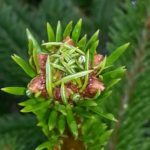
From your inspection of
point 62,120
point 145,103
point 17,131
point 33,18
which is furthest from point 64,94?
point 33,18

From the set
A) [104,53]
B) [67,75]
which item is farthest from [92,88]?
[104,53]

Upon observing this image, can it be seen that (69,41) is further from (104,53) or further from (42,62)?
(104,53)

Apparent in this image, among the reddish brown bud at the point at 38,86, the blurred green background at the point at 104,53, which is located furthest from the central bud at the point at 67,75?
the blurred green background at the point at 104,53

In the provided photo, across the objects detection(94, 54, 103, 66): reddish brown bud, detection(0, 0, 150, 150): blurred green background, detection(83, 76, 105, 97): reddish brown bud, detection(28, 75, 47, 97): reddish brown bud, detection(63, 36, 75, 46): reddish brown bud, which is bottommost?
detection(0, 0, 150, 150): blurred green background

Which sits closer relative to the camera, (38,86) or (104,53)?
(38,86)

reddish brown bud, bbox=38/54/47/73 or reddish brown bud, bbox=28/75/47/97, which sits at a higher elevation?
reddish brown bud, bbox=38/54/47/73

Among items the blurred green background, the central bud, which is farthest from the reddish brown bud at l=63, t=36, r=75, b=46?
the blurred green background

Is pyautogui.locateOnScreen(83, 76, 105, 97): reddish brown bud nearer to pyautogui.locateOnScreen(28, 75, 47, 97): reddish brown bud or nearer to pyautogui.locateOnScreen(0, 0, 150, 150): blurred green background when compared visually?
pyautogui.locateOnScreen(28, 75, 47, 97): reddish brown bud

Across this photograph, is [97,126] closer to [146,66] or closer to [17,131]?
[146,66]

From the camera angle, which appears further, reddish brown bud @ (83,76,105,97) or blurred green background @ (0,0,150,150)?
blurred green background @ (0,0,150,150)
